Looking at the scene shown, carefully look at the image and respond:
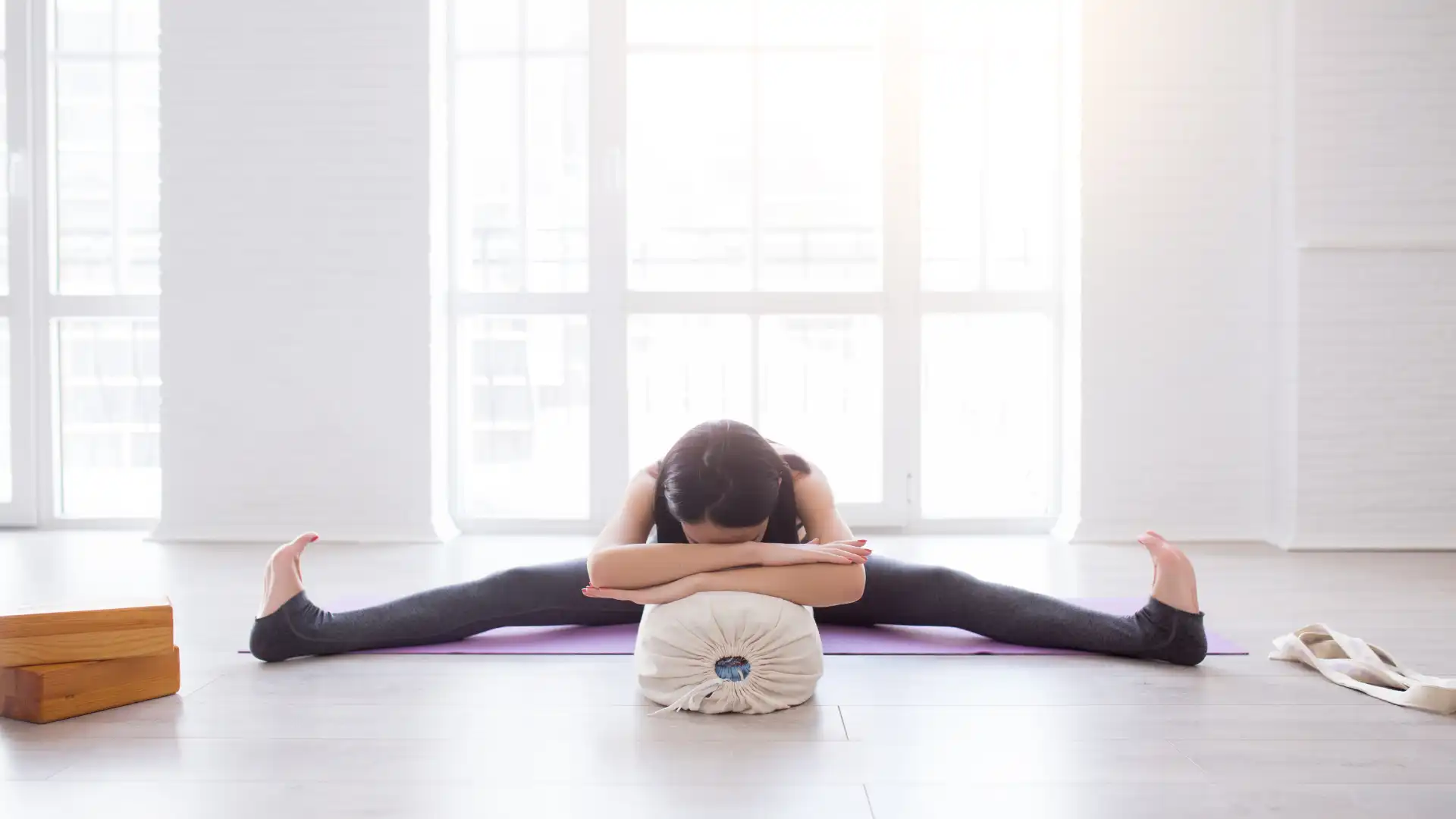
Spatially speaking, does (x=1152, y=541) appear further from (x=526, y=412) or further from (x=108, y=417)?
(x=108, y=417)

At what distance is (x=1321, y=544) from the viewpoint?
4.47 metres

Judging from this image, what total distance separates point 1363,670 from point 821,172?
3.29 meters

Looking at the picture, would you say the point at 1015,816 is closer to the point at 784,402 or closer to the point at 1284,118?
the point at 784,402

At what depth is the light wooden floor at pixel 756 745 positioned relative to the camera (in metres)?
1.66

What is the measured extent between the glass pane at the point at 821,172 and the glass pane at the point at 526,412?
1.03 m

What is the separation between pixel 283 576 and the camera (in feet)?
7.95

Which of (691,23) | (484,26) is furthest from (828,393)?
(484,26)

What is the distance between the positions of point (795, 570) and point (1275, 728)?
0.96 metres

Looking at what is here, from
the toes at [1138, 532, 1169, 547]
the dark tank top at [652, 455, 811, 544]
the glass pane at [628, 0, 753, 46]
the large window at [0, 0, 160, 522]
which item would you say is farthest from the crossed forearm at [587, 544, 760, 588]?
the large window at [0, 0, 160, 522]


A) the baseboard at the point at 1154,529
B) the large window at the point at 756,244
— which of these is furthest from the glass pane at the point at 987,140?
the baseboard at the point at 1154,529

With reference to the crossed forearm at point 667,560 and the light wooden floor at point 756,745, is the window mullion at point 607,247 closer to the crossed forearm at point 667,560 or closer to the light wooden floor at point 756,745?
the light wooden floor at point 756,745

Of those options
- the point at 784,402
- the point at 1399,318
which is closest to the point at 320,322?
the point at 784,402

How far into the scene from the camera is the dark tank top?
2371 millimetres

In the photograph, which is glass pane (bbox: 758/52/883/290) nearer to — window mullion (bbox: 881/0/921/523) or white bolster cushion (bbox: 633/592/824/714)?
window mullion (bbox: 881/0/921/523)
